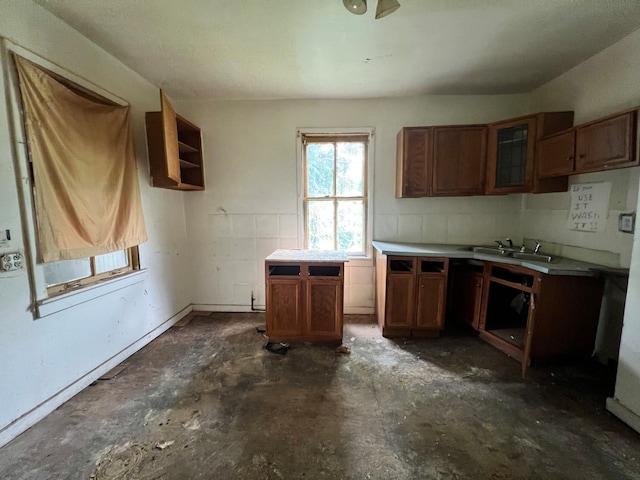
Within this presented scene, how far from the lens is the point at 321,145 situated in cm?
321

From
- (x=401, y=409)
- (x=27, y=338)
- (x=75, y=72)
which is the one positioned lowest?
(x=401, y=409)

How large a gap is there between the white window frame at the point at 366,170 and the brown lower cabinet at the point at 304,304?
787 mm

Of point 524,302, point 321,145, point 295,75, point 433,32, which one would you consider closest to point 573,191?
point 524,302

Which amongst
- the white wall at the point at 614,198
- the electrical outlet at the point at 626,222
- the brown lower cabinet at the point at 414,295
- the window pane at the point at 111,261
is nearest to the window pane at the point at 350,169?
the brown lower cabinet at the point at 414,295

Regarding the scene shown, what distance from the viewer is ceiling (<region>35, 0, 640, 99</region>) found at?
1.69 meters

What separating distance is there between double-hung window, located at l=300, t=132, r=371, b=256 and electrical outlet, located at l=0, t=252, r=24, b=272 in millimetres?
2422

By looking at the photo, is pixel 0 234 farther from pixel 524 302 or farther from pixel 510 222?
pixel 510 222

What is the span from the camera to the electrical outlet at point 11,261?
149 cm

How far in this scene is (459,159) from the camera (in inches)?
109

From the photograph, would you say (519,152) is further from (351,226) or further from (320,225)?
(320,225)

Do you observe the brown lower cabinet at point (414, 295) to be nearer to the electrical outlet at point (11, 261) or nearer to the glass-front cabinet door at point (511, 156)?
the glass-front cabinet door at point (511, 156)

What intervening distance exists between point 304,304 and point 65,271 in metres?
1.91

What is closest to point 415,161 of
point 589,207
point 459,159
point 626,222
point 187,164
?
point 459,159

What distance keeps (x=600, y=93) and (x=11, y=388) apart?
4817 millimetres
